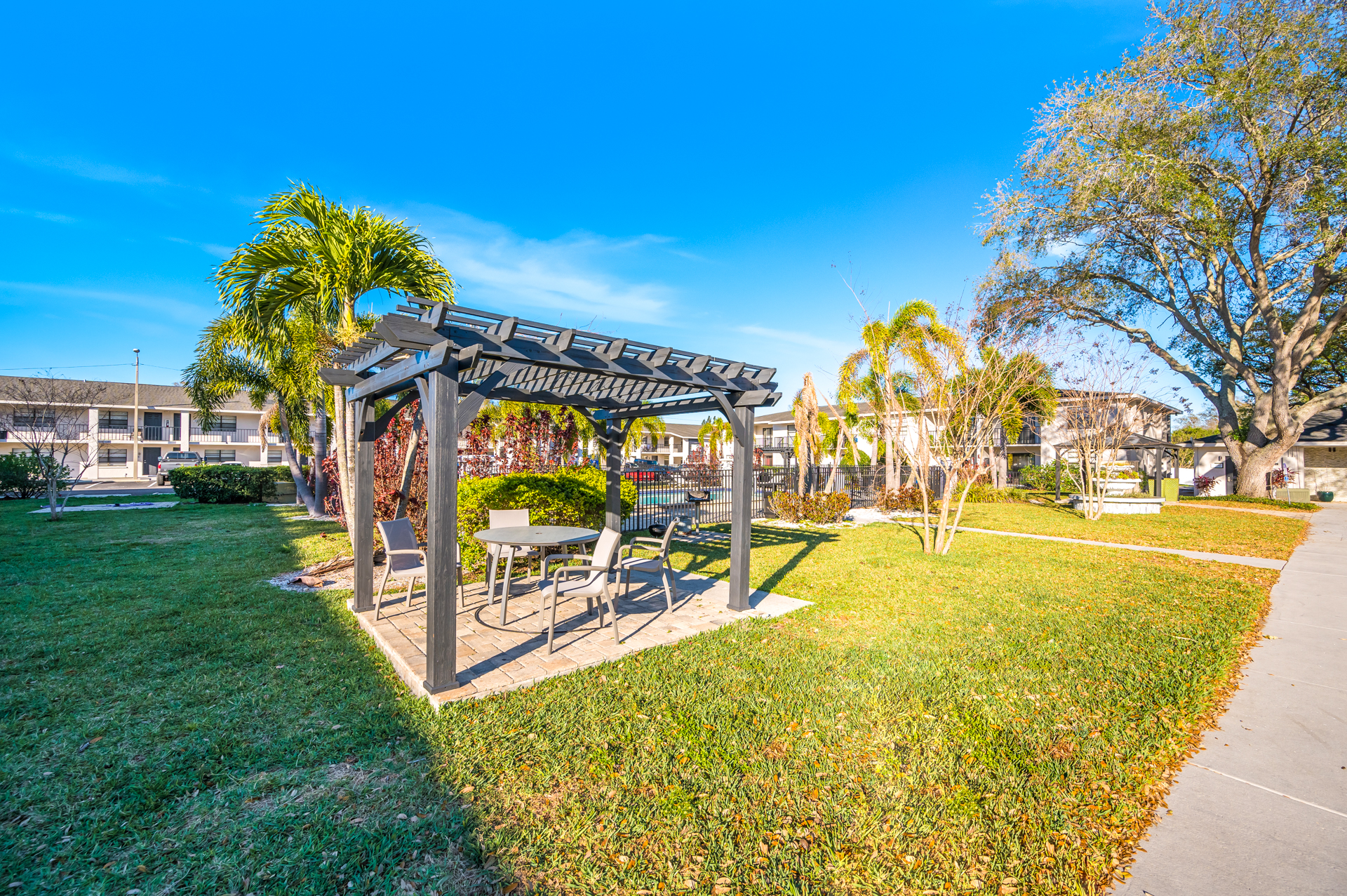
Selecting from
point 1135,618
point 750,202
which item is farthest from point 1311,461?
point 1135,618

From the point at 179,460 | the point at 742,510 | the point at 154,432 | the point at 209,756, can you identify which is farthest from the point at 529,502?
the point at 154,432

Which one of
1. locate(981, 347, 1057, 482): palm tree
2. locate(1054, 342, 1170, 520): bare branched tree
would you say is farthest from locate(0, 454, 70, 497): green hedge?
locate(1054, 342, 1170, 520): bare branched tree

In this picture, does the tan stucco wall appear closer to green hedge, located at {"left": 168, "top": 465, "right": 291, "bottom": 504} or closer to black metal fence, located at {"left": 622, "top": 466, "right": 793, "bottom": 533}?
black metal fence, located at {"left": 622, "top": 466, "right": 793, "bottom": 533}

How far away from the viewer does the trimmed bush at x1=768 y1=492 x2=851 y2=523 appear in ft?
48.1

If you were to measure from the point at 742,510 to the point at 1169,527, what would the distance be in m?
14.5

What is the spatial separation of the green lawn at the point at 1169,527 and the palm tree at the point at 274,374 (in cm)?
1541

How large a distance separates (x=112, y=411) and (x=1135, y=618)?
191 feet

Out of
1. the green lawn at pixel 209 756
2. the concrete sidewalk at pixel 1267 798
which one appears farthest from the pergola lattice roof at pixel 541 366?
the concrete sidewalk at pixel 1267 798

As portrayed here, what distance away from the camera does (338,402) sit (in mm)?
7895

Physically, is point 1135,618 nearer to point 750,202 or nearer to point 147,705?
point 147,705

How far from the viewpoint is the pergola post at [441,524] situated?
3.83 meters

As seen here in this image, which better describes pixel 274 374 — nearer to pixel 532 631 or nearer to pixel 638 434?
pixel 532 631

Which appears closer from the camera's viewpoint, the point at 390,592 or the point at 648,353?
the point at 648,353

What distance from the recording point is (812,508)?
1467cm
